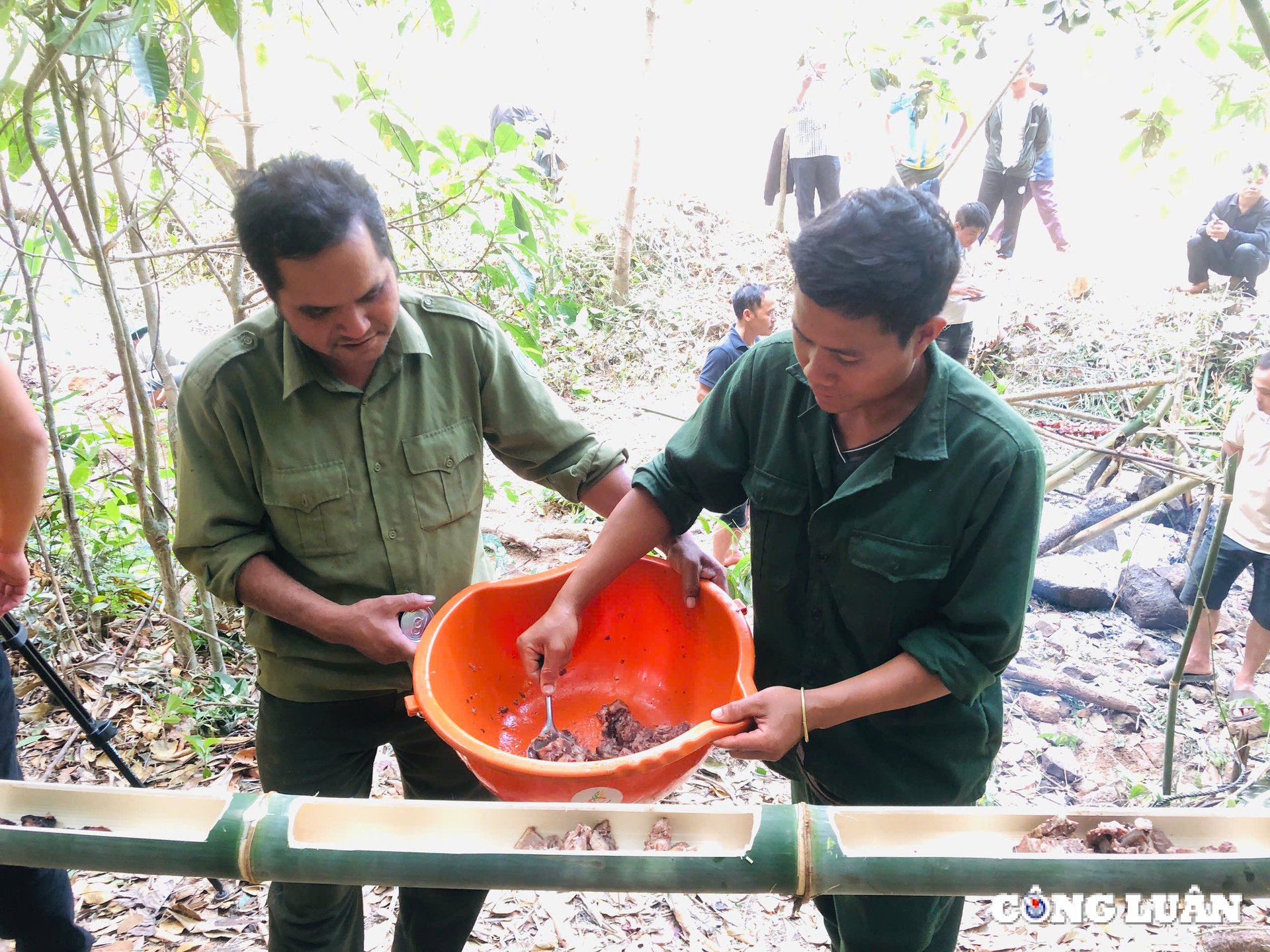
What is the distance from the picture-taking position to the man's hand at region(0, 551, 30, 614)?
189 centimetres

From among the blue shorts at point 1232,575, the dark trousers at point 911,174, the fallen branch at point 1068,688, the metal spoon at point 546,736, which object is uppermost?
the dark trousers at point 911,174

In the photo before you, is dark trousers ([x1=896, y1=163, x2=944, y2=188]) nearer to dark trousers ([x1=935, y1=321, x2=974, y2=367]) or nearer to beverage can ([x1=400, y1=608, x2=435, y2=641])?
dark trousers ([x1=935, y1=321, x2=974, y2=367])

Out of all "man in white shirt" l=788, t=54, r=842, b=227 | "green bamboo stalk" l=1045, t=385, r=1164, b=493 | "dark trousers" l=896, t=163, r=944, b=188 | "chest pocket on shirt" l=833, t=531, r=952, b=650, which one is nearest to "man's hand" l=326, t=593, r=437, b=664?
"chest pocket on shirt" l=833, t=531, r=952, b=650

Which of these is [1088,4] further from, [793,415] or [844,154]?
[844,154]

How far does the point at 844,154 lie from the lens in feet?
28.6

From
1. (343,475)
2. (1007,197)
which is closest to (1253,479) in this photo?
(343,475)

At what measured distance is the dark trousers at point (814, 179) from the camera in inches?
336

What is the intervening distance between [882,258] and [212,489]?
1372 millimetres

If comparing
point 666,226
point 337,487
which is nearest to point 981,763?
point 337,487

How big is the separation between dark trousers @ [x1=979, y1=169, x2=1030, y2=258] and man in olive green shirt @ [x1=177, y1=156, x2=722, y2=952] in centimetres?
752

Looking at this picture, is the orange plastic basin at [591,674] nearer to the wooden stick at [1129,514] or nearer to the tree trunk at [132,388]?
the tree trunk at [132,388]

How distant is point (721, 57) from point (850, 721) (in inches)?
438

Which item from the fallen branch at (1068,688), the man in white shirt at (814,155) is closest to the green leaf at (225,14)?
the fallen branch at (1068,688)

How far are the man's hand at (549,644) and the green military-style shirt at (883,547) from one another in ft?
1.00
